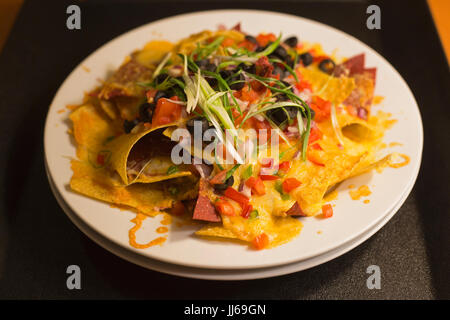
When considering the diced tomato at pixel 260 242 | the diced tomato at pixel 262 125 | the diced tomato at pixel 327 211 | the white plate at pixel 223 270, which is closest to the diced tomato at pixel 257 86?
the diced tomato at pixel 262 125

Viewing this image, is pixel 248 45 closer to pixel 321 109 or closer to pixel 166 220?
pixel 321 109

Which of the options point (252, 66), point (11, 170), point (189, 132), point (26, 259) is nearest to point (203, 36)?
point (252, 66)

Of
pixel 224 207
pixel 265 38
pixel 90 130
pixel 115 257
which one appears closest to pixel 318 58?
pixel 265 38

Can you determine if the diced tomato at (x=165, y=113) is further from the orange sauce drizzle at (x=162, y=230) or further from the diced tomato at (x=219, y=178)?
the orange sauce drizzle at (x=162, y=230)

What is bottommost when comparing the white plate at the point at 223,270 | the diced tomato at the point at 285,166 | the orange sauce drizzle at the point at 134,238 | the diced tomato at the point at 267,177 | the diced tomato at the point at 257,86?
the white plate at the point at 223,270

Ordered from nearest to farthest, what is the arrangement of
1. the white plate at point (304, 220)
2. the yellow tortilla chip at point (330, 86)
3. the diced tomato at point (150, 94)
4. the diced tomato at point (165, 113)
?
the white plate at point (304, 220) < the diced tomato at point (165, 113) < the diced tomato at point (150, 94) < the yellow tortilla chip at point (330, 86)

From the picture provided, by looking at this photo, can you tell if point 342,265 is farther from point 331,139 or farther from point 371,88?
point 371,88
